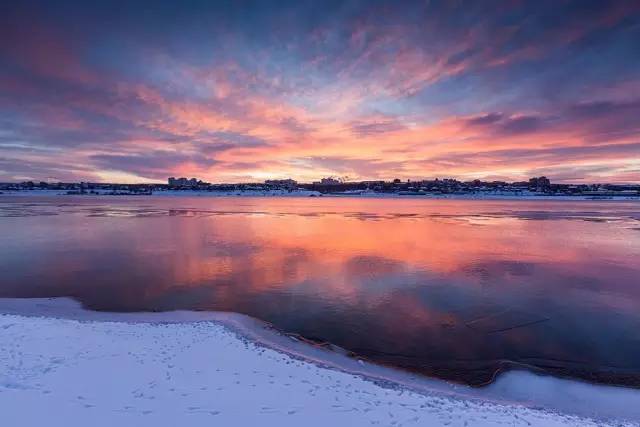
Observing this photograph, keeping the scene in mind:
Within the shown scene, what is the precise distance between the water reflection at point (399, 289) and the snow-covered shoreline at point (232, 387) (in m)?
0.93

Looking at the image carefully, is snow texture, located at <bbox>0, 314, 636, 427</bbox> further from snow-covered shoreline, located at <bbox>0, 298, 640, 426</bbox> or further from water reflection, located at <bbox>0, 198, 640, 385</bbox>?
water reflection, located at <bbox>0, 198, 640, 385</bbox>

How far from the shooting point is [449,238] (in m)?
25.9

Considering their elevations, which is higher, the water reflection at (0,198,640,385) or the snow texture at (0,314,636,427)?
the snow texture at (0,314,636,427)

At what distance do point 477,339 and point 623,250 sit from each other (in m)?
18.4

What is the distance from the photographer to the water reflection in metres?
8.27

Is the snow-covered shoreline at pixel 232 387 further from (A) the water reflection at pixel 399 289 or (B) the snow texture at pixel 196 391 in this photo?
(A) the water reflection at pixel 399 289

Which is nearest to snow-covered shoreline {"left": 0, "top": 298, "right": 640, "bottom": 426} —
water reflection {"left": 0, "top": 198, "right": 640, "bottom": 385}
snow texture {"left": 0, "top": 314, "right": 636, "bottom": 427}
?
snow texture {"left": 0, "top": 314, "right": 636, "bottom": 427}

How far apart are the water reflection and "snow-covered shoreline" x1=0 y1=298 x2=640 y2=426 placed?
0.93 m

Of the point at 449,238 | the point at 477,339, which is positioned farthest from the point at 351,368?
the point at 449,238

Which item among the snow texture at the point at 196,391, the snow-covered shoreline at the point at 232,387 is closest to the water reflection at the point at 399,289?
the snow-covered shoreline at the point at 232,387

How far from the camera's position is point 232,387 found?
5.91 metres

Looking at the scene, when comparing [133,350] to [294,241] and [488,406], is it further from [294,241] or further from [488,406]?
[294,241]

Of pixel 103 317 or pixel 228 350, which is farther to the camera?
pixel 103 317

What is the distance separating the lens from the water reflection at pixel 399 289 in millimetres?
8273
